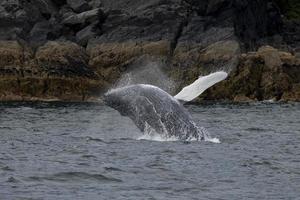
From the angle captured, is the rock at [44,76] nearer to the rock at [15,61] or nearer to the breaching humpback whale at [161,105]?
the rock at [15,61]

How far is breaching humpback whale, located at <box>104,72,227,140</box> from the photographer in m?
24.2

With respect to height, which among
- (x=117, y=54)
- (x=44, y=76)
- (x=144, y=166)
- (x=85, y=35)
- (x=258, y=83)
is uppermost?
(x=144, y=166)

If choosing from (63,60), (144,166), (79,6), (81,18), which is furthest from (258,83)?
(144,166)

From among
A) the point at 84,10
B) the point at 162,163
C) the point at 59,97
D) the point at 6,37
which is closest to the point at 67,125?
the point at 162,163

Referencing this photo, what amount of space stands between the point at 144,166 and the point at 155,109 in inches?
182

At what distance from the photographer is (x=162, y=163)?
20266 millimetres

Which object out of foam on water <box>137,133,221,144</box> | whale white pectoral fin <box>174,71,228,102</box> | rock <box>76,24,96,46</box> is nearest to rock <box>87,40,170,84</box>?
rock <box>76,24,96,46</box>

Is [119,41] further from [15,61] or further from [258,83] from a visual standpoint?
[258,83]

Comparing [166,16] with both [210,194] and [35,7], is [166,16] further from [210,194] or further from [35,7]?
[210,194]

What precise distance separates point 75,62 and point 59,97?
391cm

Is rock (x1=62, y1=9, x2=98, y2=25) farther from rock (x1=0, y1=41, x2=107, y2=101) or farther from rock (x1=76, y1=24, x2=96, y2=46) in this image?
rock (x1=0, y1=41, x2=107, y2=101)

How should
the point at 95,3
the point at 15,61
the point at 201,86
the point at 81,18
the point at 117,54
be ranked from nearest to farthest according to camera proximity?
the point at 201,86
the point at 15,61
the point at 117,54
the point at 81,18
the point at 95,3

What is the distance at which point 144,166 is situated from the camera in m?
19.9

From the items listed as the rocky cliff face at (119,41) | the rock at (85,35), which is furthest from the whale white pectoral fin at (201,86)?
the rock at (85,35)
